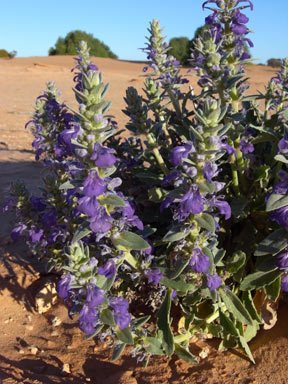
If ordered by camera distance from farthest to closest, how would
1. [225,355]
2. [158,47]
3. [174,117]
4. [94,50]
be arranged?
[94,50], [174,117], [158,47], [225,355]

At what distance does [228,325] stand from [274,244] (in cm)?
75

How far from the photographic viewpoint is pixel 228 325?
296cm

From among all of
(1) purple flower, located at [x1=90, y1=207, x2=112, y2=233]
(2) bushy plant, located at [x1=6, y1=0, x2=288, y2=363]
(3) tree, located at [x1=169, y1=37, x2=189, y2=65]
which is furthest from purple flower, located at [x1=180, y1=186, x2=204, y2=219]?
(3) tree, located at [x1=169, y1=37, x2=189, y2=65]

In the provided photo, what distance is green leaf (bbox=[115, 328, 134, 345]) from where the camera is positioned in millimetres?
2613

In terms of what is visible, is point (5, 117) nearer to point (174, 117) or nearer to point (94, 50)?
point (174, 117)

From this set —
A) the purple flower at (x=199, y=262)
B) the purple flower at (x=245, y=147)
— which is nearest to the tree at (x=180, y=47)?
the purple flower at (x=245, y=147)

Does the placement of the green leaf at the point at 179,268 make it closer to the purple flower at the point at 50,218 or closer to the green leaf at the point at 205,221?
the green leaf at the point at 205,221

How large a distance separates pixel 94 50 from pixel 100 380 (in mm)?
52233

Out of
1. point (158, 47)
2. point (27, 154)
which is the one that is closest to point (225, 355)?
point (158, 47)

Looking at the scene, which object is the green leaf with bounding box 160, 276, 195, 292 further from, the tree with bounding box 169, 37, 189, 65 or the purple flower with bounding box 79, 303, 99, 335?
the tree with bounding box 169, 37, 189, 65

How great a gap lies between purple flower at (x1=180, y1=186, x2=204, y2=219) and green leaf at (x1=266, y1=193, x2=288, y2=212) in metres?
0.41

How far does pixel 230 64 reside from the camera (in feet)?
10.7

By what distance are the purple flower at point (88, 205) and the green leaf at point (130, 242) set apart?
13.5 inches

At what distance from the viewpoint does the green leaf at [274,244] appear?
263 centimetres
